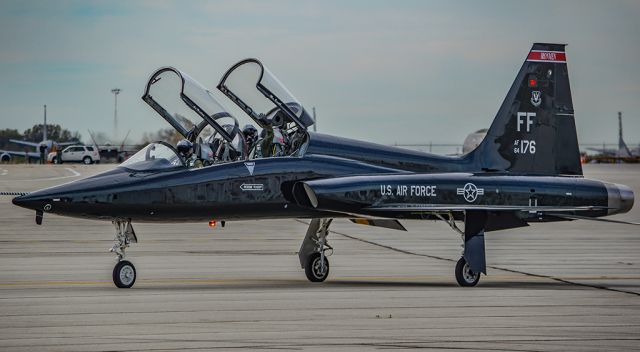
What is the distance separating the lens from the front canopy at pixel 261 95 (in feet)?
51.1

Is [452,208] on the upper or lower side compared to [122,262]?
upper

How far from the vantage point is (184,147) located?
14.7m

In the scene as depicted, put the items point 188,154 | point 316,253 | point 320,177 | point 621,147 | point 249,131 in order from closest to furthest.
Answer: point 188,154
point 320,177
point 249,131
point 316,253
point 621,147

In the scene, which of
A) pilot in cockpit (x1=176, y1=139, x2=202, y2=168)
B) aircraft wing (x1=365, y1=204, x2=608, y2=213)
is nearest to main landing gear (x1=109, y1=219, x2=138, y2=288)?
pilot in cockpit (x1=176, y1=139, x2=202, y2=168)

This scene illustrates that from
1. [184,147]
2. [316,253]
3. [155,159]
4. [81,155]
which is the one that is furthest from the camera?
[81,155]

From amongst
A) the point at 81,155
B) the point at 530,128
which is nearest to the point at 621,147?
the point at 81,155

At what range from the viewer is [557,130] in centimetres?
1719

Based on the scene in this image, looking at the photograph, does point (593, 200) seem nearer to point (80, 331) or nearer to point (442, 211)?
point (442, 211)

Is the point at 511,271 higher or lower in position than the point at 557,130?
lower

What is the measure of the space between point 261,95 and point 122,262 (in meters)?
3.27

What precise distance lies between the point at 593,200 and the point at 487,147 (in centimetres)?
196

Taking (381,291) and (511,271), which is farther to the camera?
(511,271)

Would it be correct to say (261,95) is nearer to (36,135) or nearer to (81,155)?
(81,155)

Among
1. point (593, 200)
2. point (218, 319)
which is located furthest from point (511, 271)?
point (218, 319)
